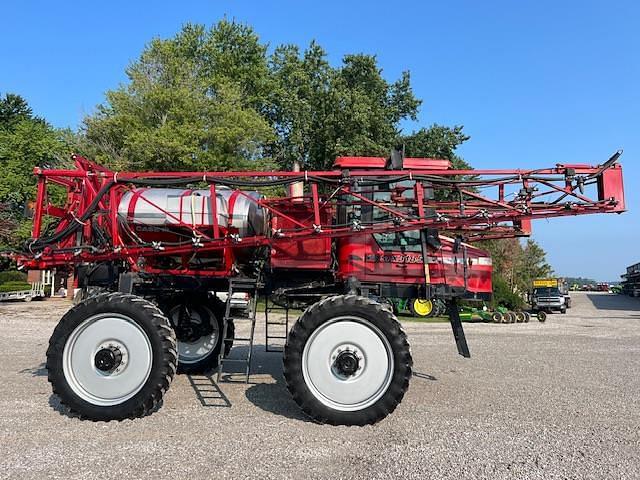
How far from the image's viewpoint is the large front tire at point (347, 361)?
5.95 m

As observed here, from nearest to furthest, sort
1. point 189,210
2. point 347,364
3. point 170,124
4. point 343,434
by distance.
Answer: point 343,434, point 347,364, point 189,210, point 170,124

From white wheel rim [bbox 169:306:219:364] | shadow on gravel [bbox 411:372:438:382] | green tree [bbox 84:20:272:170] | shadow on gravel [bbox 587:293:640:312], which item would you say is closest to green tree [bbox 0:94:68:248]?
green tree [bbox 84:20:272:170]

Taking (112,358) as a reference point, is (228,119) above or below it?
above

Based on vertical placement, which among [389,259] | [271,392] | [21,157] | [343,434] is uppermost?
[21,157]

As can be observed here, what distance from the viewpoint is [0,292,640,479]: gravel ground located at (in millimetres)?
4613

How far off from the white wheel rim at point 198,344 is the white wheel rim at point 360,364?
3359 mm

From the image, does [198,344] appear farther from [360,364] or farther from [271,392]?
[360,364]

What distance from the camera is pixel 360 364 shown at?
241 inches

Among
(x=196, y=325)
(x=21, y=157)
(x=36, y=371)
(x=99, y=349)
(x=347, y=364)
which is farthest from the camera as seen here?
(x=21, y=157)

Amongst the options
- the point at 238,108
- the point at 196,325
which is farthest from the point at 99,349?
the point at 238,108

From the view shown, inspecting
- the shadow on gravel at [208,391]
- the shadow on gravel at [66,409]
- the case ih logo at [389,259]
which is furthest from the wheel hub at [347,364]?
the shadow on gravel at [66,409]

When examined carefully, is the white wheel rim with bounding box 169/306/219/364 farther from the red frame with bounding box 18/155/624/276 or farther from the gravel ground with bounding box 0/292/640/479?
the red frame with bounding box 18/155/624/276

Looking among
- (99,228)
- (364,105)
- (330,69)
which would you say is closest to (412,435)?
(99,228)

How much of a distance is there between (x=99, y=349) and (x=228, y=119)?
841 inches
